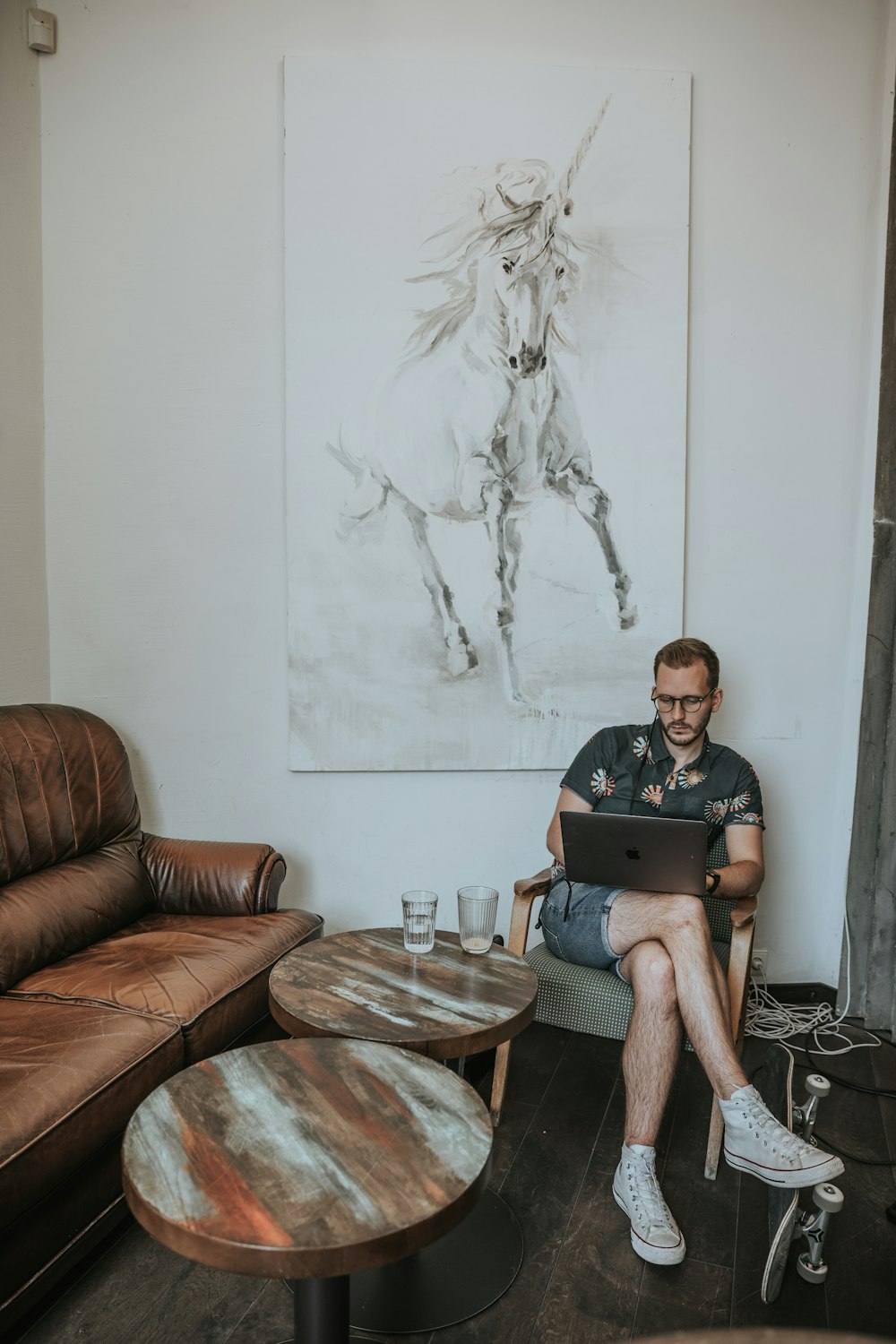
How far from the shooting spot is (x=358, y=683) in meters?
3.00

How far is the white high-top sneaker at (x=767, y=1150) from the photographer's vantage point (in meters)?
1.80

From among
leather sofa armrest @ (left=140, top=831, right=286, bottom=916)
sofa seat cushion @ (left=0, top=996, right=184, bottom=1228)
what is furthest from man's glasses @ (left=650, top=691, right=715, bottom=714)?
sofa seat cushion @ (left=0, top=996, right=184, bottom=1228)

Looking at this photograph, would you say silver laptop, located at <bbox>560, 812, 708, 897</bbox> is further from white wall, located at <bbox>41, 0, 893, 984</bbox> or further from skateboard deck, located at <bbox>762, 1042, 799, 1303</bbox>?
white wall, located at <bbox>41, 0, 893, 984</bbox>

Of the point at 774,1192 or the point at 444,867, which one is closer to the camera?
the point at 774,1192

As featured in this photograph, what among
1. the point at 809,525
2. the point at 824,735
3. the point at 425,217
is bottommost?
the point at 824,735

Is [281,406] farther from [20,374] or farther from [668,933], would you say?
[668,933]

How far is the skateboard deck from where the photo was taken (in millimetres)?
1677

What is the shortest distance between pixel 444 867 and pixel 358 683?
69cm

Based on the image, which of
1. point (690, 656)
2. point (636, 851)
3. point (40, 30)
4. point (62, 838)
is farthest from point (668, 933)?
point (40, 30)

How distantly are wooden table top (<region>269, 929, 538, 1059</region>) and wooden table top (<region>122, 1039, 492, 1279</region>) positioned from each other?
0.10 meters

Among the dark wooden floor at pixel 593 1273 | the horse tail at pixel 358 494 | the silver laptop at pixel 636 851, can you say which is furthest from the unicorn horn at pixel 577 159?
the dark wooden floor at pixel 593 1273

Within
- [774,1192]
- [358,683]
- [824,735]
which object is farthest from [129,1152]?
[824,735]

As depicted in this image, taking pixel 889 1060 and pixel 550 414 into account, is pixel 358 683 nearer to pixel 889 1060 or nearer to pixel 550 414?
pixel 550 414

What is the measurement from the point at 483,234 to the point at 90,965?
242cm
